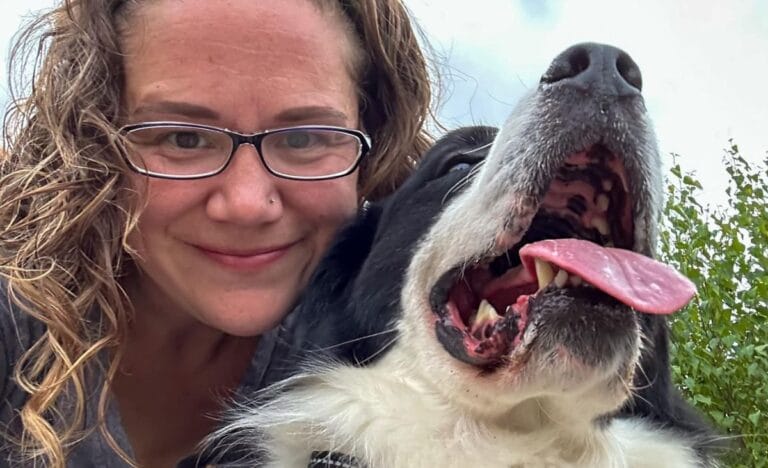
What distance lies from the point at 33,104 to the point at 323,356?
105 cm

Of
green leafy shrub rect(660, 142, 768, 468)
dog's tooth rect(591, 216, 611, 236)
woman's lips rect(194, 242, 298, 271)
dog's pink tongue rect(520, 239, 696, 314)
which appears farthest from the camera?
green leafy shrub rect(660, 142, 768, 468)

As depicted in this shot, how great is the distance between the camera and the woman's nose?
2.07 metres

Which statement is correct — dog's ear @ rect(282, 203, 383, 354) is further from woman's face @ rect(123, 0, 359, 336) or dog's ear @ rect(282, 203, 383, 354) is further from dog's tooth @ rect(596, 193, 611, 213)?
dog's tooth @ rect(596, 193, 611, 213)

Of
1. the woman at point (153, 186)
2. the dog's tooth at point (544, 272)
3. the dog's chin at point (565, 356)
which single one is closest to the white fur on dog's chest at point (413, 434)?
the dog's chin at point (565, 356)

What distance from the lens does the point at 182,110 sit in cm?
210

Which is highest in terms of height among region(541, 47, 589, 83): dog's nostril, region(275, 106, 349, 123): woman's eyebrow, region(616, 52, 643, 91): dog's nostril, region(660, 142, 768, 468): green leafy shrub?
region(616, 52, 643, 91): dog's nostril

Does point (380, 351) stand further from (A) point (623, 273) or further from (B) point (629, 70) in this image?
(B) point (629, 70)

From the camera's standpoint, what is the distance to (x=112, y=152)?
2102 millimetres

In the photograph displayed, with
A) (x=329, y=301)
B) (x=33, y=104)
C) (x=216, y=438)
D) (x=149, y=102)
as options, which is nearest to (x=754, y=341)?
(x=329, y=301)

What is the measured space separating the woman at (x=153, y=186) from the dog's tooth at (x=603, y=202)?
0.74m

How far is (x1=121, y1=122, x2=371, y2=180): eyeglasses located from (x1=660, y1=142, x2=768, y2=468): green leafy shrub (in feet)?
5.81

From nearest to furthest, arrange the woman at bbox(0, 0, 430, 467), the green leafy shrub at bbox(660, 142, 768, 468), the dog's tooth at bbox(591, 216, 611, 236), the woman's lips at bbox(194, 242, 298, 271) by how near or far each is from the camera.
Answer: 1. the dog's tooth at bbox(591, 216, 611, 236)
2. the woman at bbox(0, 0, 430, 467)
3. the woman's lips at bbox(194, 242, 298, 271)
4. the green leafy shrub at bbox(660, 142, 768, 468)

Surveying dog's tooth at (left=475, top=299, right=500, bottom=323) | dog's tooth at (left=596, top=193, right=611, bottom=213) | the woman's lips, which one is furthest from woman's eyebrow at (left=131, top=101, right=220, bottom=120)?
dog's tooth at (left=596, top=193, right=611, bottom=213)

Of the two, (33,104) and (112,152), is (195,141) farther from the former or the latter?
(33,104)
